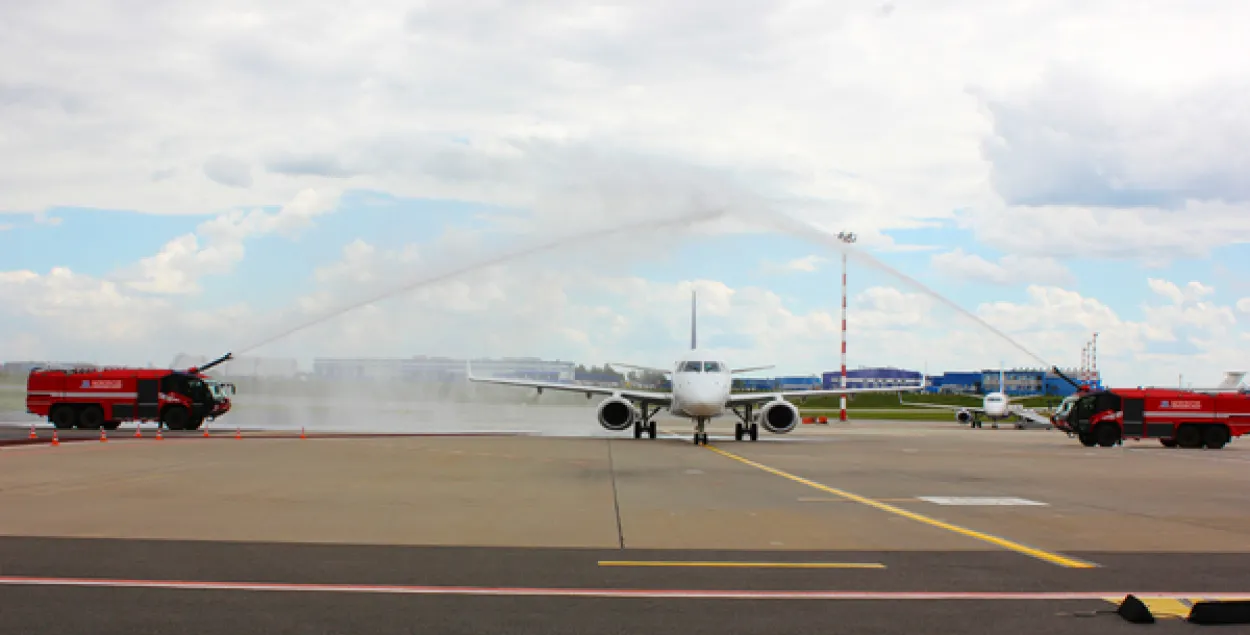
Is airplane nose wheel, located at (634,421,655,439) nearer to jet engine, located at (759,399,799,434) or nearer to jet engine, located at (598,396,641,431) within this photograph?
jet engine, located at (598,396,641,431)

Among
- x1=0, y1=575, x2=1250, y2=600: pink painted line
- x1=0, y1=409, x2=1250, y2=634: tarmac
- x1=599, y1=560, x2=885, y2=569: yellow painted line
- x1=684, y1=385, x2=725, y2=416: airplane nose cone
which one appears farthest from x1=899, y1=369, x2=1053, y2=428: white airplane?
x1=0, y1=575, x2=1250, y2=600: pink painted line

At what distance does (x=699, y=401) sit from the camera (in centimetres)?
3675

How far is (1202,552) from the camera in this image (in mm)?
11867

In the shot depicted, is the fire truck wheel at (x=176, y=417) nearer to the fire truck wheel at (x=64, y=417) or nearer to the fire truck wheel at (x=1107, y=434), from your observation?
the fire truck wheel at (x=64, y=417)

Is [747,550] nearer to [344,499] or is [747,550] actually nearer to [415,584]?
[415,584]

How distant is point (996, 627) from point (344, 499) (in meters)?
12.0

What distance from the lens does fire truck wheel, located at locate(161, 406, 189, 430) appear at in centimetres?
4103

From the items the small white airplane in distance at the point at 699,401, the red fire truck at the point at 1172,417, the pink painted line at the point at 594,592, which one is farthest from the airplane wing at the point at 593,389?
the pink painted line at the point at 594,592

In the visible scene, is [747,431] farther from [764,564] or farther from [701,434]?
[764,564]

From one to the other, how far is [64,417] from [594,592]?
127 ft

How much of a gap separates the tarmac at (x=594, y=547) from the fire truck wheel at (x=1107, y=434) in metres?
17.1

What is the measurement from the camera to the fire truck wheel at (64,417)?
39938 millimetres

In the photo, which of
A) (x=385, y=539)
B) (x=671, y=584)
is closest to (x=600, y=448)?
(x=385, y=539)

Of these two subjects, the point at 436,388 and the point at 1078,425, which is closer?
the point at 1078,425
